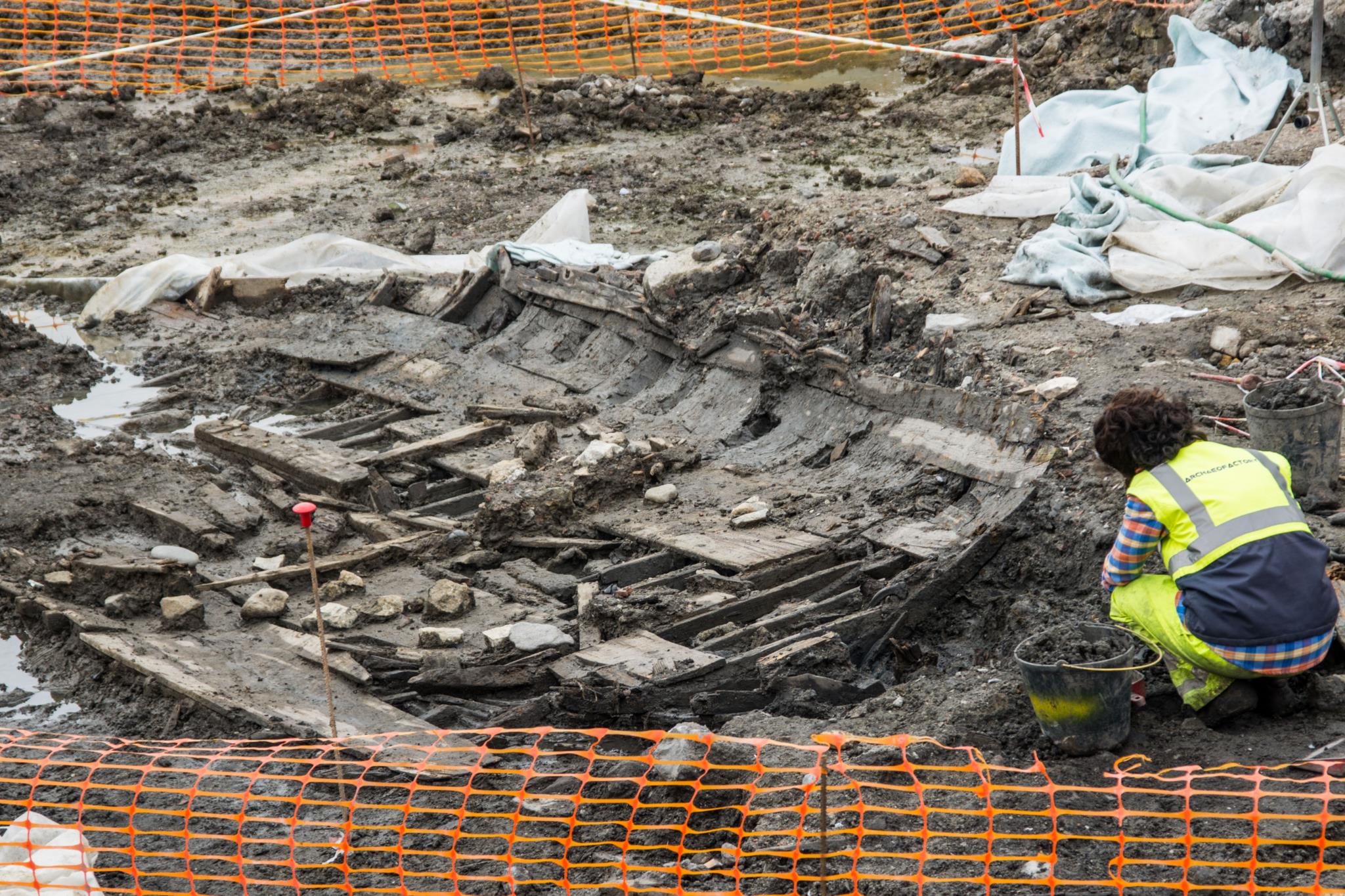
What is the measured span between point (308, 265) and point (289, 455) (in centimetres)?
451

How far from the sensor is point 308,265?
13242 mm

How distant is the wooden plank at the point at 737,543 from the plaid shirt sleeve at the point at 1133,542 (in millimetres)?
2373

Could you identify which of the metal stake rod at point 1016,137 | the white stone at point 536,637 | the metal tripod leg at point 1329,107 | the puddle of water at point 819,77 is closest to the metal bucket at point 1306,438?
the white stone at point 536,637

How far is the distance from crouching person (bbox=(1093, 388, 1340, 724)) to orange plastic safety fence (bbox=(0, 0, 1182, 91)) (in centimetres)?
1544

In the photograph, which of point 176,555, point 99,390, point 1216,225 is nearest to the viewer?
point 176,555

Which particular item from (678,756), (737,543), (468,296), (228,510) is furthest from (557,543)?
(468,296)

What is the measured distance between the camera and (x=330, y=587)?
7.36 meters

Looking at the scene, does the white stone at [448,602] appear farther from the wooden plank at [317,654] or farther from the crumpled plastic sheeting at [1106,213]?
the crumpled plastic sheeting at [1106,213]

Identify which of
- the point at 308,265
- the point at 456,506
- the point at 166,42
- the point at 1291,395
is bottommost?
the point at 456,506

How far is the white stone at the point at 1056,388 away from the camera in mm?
7641

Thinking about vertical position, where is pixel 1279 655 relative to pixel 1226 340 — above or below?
above

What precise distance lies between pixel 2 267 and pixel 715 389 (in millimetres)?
9250

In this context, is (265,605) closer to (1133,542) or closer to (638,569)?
(638,569)

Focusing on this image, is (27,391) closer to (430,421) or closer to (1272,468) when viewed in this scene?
(430,421)
